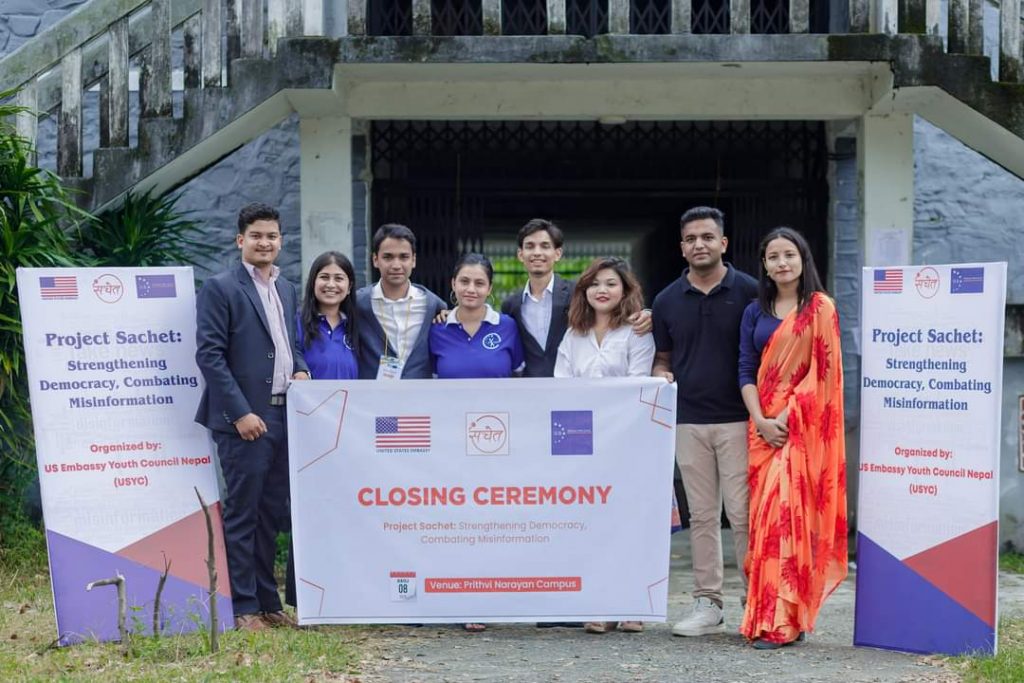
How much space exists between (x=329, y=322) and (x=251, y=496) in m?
0.87

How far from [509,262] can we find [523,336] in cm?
1324

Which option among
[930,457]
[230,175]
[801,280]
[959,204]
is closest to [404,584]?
[801,280]

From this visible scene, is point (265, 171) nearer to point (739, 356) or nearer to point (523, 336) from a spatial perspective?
point (523, 336)

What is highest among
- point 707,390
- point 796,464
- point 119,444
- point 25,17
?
point 25,17

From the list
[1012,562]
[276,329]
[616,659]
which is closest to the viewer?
[616,659]

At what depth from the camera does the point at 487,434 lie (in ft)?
19.8

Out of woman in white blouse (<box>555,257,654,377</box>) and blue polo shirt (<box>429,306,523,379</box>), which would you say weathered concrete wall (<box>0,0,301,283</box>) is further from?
woman in white blouse (<box>555,257,654,377</box>)

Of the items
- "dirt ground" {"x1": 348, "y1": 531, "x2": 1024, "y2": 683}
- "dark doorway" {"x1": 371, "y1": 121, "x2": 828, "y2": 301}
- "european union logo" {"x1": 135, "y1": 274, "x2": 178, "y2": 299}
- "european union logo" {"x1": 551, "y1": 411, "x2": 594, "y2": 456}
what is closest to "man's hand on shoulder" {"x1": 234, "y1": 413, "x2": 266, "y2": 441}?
"european union logo" {"x1": 135, "y1": 274, "x2": 178, "y2": 299}

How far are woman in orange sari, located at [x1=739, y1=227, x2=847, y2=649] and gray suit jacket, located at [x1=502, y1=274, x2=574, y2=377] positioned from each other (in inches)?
37.6

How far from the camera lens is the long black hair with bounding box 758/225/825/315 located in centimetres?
593

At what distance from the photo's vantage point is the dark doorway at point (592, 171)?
9.73 m

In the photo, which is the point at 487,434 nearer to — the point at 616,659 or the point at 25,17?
the point at 616,659

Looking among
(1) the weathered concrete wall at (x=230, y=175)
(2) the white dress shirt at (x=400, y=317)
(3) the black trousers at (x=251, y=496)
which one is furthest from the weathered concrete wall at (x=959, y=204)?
(3) the black trousers at (x=251, y=496)

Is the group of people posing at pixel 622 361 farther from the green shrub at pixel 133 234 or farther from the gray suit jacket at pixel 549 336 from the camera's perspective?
the green shrub at pixel 133 234
